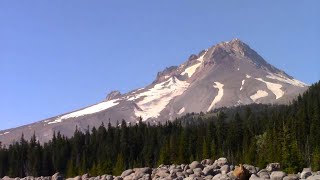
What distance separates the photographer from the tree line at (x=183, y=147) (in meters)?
96.8

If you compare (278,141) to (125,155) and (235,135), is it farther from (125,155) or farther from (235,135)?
(125,155)

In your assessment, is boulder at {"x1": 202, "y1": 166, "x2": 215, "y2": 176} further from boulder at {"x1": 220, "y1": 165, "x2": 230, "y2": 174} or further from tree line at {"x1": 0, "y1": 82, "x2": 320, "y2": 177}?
tree line at {"x1": 0, "y1": 82, "x2": 320, "y2": 177}

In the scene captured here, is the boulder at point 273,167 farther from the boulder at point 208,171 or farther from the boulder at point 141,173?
the boulder at point 141,173

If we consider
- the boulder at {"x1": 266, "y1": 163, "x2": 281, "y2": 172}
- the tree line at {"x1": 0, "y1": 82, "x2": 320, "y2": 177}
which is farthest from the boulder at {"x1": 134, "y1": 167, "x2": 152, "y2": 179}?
the tree line at {"x1": 0, "y1": 82, "x2": 320, "y2": 177}

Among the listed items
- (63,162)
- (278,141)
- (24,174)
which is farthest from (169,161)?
(24,174)

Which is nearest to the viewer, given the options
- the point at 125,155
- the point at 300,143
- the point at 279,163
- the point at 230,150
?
the point at 279,163

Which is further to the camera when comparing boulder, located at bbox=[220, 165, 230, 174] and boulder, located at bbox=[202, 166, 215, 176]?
boulder, located at bbox=[220, 165, 230, 174]

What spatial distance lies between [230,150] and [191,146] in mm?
8912

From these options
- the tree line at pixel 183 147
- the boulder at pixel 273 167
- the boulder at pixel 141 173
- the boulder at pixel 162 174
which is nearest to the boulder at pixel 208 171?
the boulder at pixel 162 174

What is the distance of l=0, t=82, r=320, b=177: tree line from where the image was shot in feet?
318

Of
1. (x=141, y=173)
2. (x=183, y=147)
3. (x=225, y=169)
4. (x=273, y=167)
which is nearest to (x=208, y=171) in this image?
(x=225, y=169)

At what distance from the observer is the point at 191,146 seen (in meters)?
118

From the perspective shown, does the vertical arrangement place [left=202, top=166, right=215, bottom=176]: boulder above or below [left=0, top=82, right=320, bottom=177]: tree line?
below

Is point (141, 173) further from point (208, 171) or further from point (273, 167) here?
point (273, 167)
